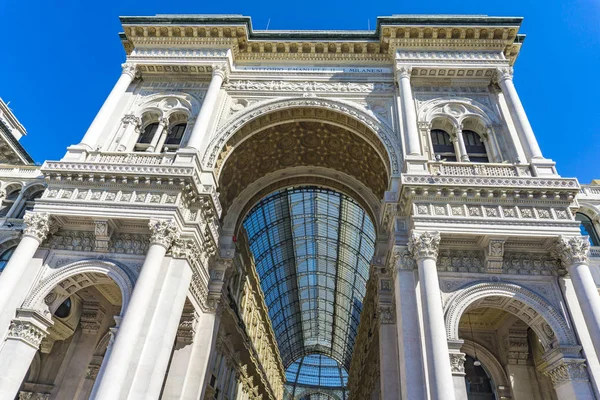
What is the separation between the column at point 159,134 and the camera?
64.9ft

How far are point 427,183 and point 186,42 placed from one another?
16244 mm

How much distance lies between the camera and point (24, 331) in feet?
46.1

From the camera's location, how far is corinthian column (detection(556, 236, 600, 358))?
40.8 ft

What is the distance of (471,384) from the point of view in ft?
57.8

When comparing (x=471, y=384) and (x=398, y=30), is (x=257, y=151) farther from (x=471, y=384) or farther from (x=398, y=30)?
(x=471, y=384)

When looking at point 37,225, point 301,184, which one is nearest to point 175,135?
point 37,225

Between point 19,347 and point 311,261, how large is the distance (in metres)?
35.0

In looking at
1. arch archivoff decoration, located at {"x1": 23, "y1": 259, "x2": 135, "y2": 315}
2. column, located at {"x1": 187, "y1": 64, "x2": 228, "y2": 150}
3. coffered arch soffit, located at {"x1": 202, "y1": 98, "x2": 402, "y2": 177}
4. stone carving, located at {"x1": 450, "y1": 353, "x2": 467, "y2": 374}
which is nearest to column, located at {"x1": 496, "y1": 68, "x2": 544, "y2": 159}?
coffered arch soffit, located at {"x1": 202, "y1": 98, "x2": 402, "y2": 177}

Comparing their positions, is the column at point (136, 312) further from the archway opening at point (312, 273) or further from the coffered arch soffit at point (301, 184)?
the archway opening at point (312, 273)

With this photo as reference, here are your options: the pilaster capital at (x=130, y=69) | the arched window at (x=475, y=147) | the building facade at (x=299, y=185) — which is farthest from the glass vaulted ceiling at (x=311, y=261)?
the pilaster capital at (x=130, y=69)

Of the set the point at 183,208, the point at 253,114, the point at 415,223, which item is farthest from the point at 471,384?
the point at 253,114

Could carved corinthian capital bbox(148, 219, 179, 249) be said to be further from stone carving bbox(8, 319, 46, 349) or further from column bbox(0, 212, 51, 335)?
stone carving bbox(8, 319, 46, 349)

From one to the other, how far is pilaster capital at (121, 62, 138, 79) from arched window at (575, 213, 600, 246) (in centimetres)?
2561

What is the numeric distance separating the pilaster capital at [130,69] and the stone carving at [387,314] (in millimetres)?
18275
